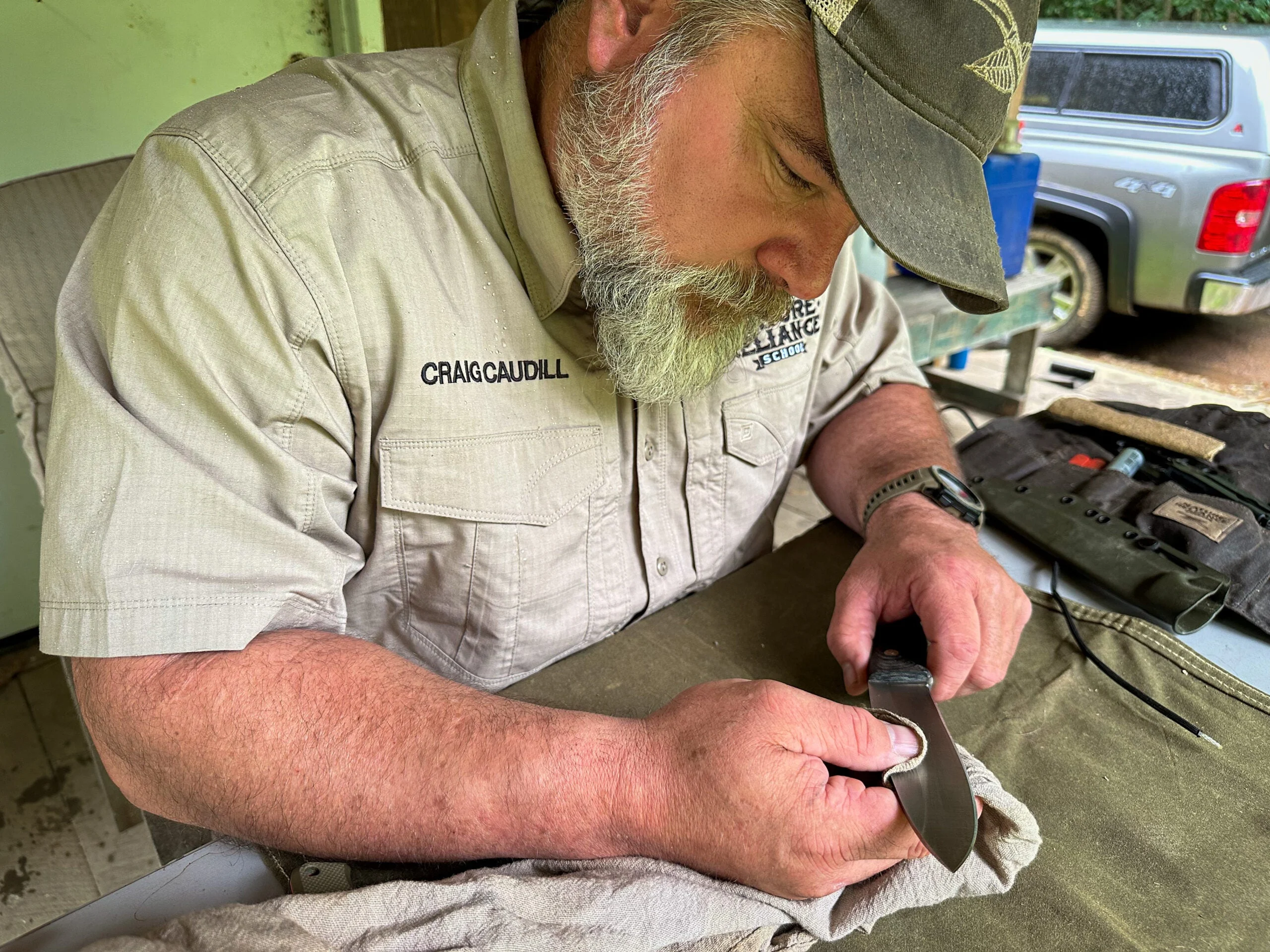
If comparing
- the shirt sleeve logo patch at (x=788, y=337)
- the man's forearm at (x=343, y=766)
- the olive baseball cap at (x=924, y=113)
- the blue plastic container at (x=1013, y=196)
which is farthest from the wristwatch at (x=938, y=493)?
the blue plastic container at (x=1013, y=196)

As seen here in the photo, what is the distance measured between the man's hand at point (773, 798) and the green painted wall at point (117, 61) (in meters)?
1.58

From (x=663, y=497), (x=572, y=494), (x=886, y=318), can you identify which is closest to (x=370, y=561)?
(x=572, y=494)

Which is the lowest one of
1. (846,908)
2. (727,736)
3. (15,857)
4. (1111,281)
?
(15,857)

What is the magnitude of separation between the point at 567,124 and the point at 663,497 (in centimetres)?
48

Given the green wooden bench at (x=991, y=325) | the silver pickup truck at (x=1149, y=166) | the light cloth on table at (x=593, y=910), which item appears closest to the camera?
the light cloth on table at (x=593, y=910)

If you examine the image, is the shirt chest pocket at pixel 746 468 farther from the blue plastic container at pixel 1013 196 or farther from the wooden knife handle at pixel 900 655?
the blue plastic container at pixel 1013 196

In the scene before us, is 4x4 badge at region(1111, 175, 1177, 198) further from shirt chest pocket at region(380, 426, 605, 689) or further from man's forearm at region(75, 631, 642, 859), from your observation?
man's forearm at region(75, 631, 642, 859)

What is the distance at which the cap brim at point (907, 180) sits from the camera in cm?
73

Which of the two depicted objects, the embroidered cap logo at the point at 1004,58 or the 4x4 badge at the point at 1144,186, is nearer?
the embroidered cap logo at the point at 1004,58

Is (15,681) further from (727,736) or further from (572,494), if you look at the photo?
(727,736)

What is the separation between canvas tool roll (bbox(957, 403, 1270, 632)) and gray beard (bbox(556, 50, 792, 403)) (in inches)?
23.5

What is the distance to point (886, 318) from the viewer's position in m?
1.47

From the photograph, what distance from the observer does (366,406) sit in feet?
2.87

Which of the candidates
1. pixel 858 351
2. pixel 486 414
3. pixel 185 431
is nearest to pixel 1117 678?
pixel 858 351
